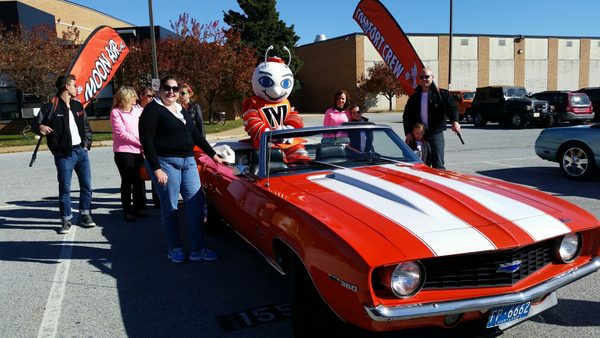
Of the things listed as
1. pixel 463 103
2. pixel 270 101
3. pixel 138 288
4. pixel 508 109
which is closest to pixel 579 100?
pixel 508 109

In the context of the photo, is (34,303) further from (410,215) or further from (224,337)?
(410,215)

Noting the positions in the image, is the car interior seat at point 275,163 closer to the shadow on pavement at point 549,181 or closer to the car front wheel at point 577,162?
the shadow on pavement at point 549,181

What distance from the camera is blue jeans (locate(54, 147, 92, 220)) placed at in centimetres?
552

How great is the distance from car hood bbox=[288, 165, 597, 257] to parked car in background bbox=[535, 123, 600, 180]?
17.7ft

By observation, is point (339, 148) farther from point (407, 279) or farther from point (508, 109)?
point (508, 109)

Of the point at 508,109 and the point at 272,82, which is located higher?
the point at 272,82

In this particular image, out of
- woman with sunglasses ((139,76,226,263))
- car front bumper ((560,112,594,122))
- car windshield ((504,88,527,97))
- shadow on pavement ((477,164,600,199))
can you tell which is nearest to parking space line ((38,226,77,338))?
woman with sunglasses ((139,76,226,263))

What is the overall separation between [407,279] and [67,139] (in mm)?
4522

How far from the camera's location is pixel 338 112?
7.21 metres

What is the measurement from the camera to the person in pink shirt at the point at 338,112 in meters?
7.04

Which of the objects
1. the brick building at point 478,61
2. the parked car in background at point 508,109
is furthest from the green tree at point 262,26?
the parked car in background at point 508,109

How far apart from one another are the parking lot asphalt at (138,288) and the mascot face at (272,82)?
75.5 inches

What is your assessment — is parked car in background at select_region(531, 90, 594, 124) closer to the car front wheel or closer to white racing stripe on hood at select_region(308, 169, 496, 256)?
the car front wheel

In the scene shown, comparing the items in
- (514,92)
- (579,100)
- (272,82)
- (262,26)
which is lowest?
(579,100)
